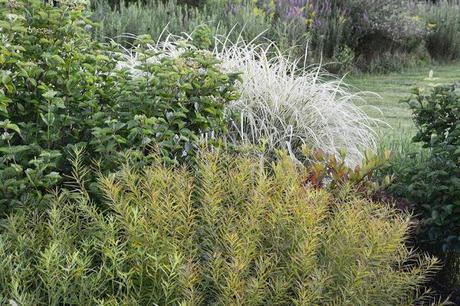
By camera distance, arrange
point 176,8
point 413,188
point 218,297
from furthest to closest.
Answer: point 176,8 → point 413,188 → point 218,297

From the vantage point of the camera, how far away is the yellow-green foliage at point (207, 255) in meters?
2.00

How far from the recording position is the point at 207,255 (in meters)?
2.26

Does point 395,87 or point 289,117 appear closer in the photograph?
point 289,117

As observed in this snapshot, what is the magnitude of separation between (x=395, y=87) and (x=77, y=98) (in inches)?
294

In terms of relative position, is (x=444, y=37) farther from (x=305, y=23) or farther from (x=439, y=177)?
(x=439, y=177)

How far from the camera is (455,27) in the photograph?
1342 cm

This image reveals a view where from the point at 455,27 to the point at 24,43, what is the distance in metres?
11.9

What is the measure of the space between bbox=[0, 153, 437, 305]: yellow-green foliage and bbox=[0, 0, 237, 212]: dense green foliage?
1.73 ft

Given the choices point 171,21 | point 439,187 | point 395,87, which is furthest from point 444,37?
point 439,187

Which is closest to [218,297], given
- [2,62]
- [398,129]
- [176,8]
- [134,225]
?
[134,225]

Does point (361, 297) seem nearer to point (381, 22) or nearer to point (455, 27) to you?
point (381, 22)

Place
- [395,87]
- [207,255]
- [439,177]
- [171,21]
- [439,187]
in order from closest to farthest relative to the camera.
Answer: [207,255]
[439,187]
[439,177]
[171,21]
[395,87]

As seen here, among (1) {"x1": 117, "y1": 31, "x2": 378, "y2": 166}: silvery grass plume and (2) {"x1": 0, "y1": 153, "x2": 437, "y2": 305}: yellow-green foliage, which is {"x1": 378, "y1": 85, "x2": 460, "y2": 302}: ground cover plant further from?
(2) {"x1": 0, "y1": 153, "x2": 437, "y2": 305}: yellow-green foliage

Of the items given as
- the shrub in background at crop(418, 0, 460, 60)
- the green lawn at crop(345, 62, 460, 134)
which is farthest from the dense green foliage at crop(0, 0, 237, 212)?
the shrub in background at crop(418, 0, 460, 60)
